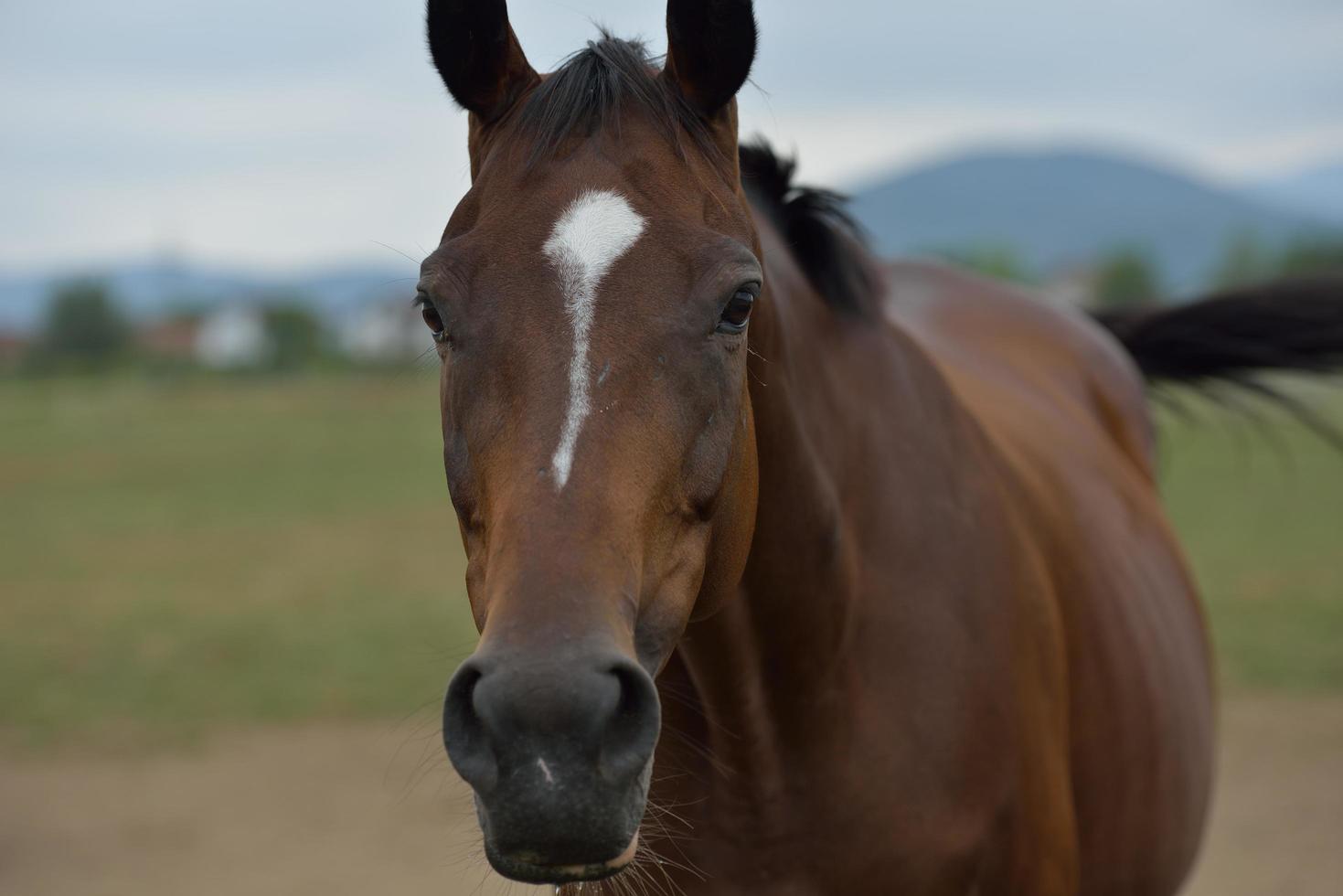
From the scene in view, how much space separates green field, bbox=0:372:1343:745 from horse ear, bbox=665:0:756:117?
1.34 m

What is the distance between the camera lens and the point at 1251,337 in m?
4.70

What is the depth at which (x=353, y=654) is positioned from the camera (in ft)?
29.5

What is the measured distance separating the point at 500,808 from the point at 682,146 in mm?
1057

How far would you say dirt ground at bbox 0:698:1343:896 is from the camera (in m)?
5.38

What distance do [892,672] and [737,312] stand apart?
86 cm

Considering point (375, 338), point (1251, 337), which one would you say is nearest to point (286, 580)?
point (1251, 337)

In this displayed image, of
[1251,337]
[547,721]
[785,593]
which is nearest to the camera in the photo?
[547,721]

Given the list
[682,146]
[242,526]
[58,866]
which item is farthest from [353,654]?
[682,146]

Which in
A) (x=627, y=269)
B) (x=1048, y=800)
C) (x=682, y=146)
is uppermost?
(x=682, y=146)

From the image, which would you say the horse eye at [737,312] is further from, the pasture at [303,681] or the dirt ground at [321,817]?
the dirt ground at [321,817]

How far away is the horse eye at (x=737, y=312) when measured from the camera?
1752 mm

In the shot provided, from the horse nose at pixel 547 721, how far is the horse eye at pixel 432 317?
0.65 m

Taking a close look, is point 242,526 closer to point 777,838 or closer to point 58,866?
point 58,866

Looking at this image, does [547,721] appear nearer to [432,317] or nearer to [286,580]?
[432,317]
